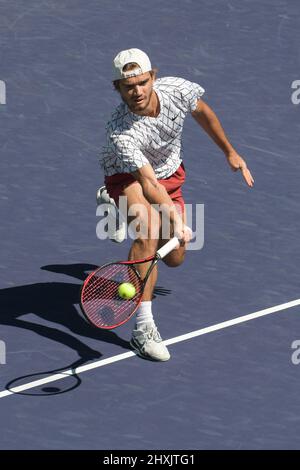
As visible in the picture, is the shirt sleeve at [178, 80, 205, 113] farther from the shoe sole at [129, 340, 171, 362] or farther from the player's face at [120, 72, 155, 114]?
the shoe sole at [129, 340, 171, 362]

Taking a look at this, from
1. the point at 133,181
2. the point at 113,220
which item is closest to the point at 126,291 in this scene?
the point at 133,181

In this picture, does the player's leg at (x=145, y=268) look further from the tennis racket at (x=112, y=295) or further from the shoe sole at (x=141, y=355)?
the tennis racket at (x=112, y=295)

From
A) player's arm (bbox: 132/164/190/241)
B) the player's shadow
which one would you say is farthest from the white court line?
player's arm (bbox: 132/164/190/241)

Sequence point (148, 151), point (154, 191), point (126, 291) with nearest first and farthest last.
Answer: point (126, 291) < point (154, 191) < point (148, 151)

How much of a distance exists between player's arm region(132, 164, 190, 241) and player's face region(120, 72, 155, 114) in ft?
1.65

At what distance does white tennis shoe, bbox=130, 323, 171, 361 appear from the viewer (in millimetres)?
15109

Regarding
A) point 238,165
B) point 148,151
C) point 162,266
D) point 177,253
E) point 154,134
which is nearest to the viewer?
point 154,134

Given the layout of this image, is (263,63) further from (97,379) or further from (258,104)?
(97,379)

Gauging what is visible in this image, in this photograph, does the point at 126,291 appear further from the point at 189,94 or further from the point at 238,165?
the point at 189,94

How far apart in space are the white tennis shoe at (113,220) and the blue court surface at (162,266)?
208mm

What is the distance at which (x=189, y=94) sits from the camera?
619 inches

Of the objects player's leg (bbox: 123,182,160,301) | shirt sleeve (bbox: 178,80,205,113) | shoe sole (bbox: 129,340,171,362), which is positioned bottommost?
shoe sole (bbox: 129,340,171,362)

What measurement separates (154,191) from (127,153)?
0.40 metres

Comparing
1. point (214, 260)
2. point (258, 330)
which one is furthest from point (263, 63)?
point (258, 330)
